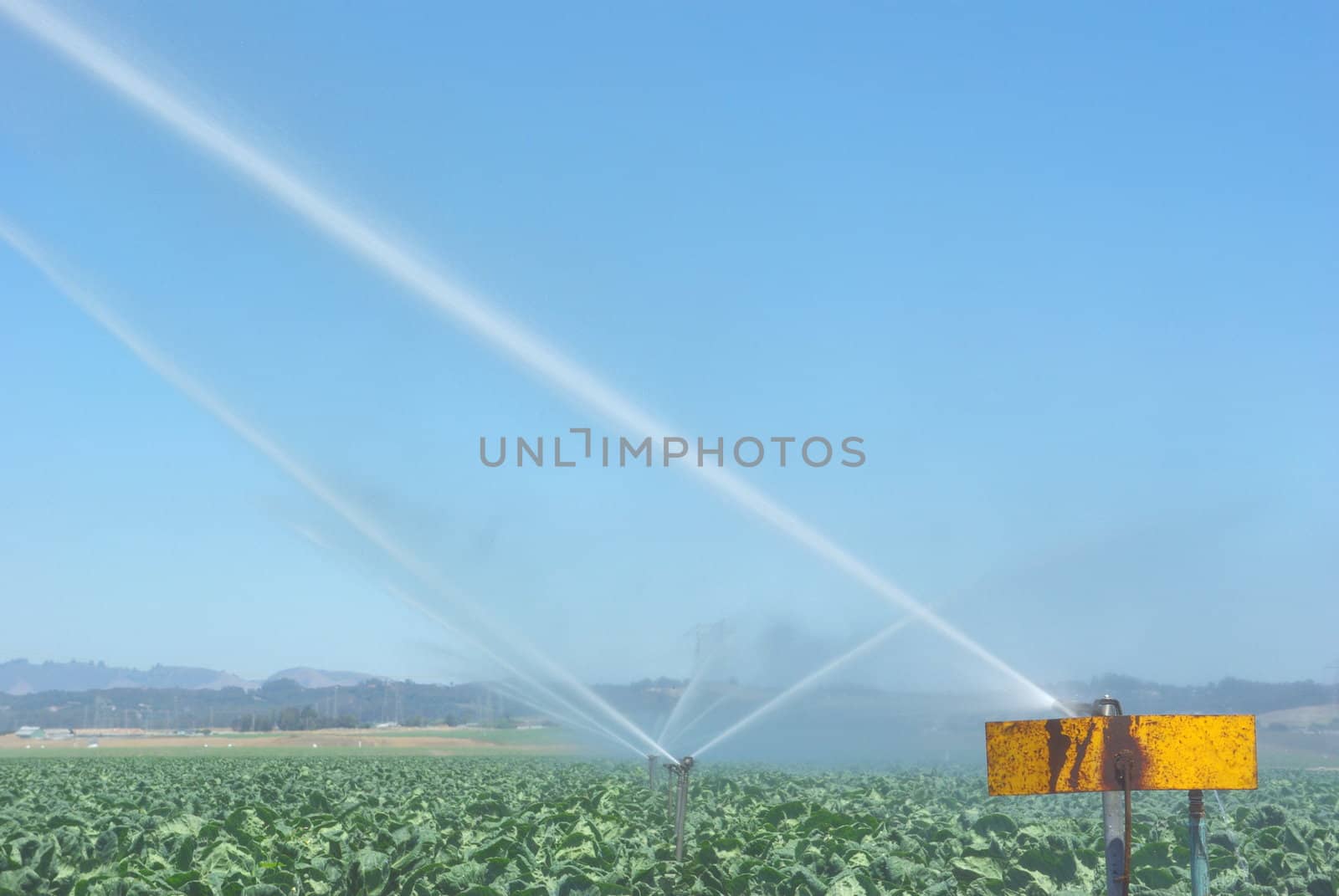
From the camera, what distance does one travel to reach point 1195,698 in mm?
67938

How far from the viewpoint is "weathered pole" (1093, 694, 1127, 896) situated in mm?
6246

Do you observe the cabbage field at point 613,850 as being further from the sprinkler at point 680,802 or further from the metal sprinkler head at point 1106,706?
the metal sprinkler head at point 1106,706

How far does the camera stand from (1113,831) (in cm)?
636

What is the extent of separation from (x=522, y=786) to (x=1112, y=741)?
30.3 metres

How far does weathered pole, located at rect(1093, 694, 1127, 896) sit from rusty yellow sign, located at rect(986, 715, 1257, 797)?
242mm

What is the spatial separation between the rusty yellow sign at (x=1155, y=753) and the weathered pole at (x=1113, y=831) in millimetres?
242

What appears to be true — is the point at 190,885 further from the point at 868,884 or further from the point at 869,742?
the point at 869,742

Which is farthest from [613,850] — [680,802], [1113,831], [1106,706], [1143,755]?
[1143,755]

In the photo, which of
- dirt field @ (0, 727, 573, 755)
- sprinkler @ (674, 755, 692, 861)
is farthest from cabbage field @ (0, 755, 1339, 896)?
dirt field @ (0, 727, 573, 755)

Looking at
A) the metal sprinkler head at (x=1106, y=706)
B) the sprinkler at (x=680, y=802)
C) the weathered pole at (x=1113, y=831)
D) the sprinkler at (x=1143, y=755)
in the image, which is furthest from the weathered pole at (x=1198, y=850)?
the sprinkler at (x=680, y=802)

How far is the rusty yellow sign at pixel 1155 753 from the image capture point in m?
5.98

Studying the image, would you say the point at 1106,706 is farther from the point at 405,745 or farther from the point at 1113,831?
the point at 405,745

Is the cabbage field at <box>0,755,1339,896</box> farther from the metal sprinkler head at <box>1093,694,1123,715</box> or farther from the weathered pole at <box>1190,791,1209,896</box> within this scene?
the metal sprinkler head at <box>1093,694,1123,715</box>

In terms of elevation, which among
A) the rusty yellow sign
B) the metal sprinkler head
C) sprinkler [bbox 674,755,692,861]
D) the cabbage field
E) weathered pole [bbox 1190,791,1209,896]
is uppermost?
the metal sprinkler head
